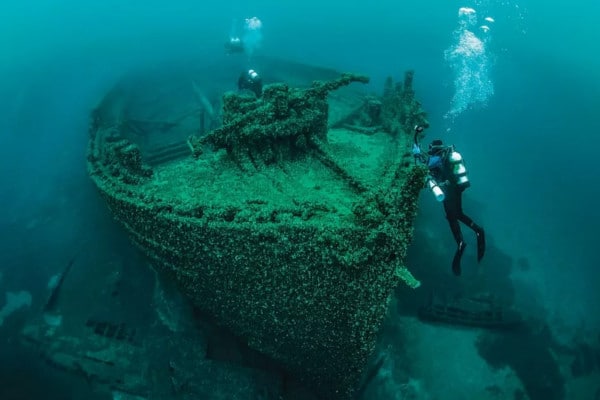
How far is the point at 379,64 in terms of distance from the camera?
3497 cm

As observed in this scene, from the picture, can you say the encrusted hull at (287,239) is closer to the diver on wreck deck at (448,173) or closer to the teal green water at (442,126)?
the diver on wreck deck at (448,173)

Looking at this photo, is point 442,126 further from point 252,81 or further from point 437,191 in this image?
point 437,191

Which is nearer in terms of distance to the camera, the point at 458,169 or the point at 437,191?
the point at 437,191

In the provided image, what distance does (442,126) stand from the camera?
856 inches

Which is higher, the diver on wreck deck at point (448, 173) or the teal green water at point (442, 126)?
the diver on wreck deck at point (448, 173)

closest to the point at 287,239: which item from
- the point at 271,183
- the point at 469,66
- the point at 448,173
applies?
the point at 271,183

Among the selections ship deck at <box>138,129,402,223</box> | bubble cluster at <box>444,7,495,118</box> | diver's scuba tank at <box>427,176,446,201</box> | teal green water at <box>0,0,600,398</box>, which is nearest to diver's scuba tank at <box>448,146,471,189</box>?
diver's scuba tank at <box>427,176,446,201</box>

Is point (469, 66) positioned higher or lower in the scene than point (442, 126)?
higher

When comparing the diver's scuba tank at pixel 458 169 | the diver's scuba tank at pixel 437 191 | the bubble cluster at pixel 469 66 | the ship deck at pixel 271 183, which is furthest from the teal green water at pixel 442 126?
the diver's scuba tank at pixel 437 191

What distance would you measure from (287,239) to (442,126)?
63.3 ft

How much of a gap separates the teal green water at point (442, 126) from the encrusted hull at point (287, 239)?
556 cm

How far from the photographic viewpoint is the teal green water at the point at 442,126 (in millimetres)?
11844

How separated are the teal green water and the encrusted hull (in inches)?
219

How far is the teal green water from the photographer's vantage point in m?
11.8
